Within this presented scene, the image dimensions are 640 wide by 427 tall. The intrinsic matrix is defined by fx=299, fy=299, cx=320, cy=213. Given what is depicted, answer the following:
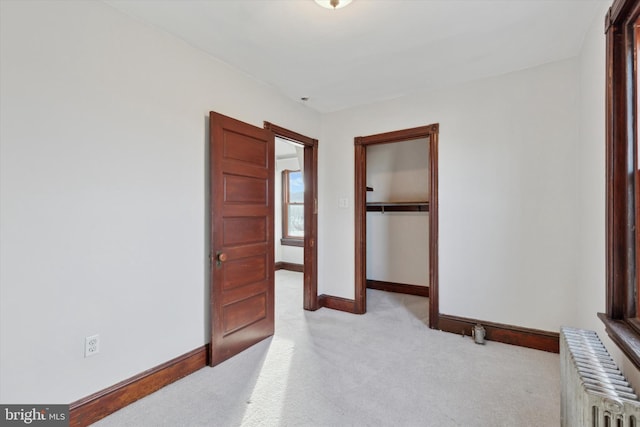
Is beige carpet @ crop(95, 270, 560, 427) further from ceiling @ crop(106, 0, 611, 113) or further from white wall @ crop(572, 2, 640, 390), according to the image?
ceiling @ crop(106, 0, 611, 113)

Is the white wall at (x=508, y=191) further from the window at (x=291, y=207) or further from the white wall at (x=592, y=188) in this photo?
the window at (x=291, y=207)

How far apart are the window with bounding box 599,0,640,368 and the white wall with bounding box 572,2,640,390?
187 millimetres

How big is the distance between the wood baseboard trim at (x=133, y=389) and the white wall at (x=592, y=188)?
2616 millimetres

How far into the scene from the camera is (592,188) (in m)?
2.06

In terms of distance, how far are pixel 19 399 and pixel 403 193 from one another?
441 centimetres

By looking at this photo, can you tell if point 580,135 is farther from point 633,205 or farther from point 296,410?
point 296,410

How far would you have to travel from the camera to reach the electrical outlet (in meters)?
1.76

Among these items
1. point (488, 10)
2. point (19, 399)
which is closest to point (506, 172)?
point (488, 10)

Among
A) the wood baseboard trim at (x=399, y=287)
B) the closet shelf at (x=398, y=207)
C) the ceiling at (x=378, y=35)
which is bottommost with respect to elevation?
the wood baseboard trim at (x=399, y=287)

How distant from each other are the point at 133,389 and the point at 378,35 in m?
2.95

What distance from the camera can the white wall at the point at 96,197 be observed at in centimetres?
152

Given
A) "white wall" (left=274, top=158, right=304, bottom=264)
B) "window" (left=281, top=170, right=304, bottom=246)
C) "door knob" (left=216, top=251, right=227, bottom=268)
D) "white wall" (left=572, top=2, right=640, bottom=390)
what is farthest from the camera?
"window" (left=281, top=170, right=304, bottom=246)

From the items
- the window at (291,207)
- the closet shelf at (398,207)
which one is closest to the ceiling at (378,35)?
the closet shelf at (398,207)

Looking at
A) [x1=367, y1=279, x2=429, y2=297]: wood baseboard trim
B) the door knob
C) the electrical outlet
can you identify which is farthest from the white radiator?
[x1=367, y1=279, x2=429, y2=297]: wood baseboard trim
